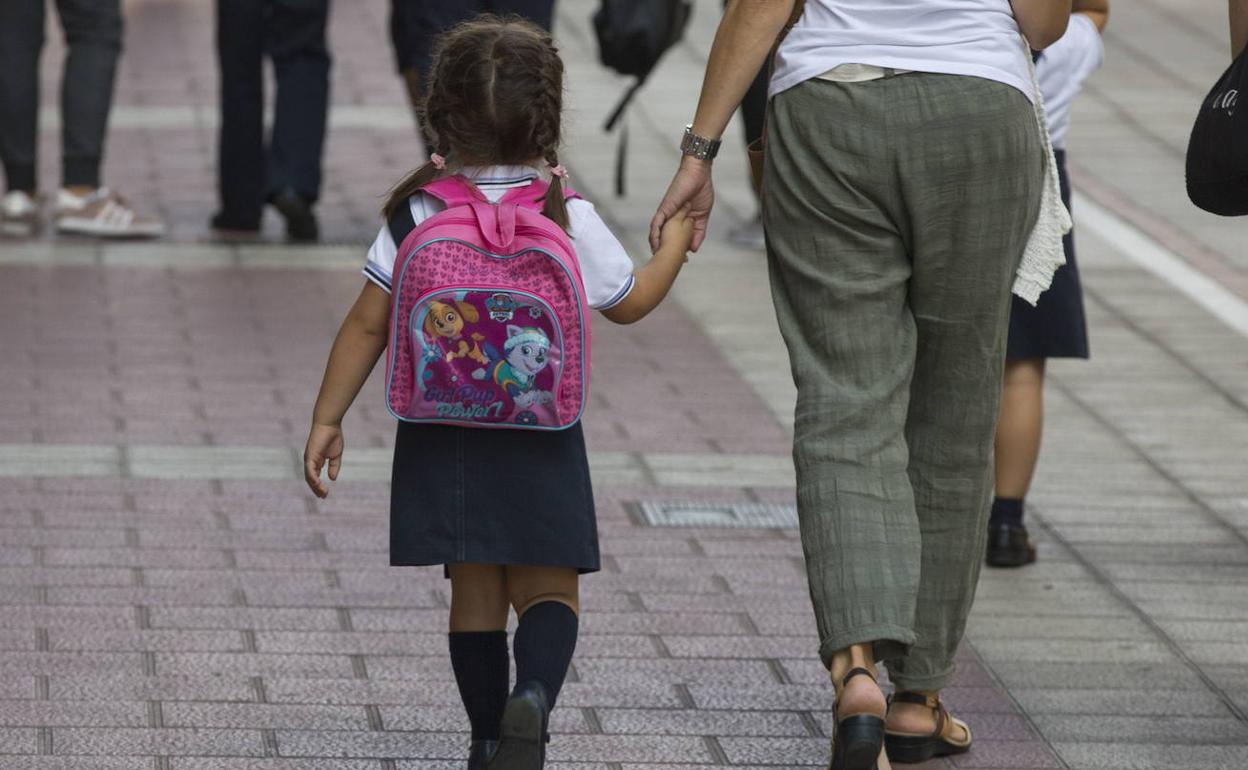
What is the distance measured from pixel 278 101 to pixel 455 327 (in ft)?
17.2

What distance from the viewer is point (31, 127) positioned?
8.20 m

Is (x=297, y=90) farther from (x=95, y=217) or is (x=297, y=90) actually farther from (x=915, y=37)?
(x=915, y=37)

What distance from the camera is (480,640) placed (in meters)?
3.40

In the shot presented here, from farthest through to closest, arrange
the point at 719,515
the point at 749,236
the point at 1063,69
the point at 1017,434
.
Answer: the point at 749,236, the point at 719,515, the point at 1017,434, the point at 1063,69

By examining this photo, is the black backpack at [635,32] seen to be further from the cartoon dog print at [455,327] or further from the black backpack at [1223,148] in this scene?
the cartoon dog print at [455,327]

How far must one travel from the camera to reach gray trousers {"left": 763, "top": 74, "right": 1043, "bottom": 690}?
11.1 ft

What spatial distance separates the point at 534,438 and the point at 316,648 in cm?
114

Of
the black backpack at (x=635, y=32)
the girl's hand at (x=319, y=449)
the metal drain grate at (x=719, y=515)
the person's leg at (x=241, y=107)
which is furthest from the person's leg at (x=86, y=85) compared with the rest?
the girl's hand at (x=319, y=449)

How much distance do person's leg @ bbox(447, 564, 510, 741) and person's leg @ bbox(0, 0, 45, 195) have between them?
17.3ft

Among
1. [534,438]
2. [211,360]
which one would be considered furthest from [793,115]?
[211,360]

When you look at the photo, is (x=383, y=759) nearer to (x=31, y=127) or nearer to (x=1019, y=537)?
(x=1019, y=537)

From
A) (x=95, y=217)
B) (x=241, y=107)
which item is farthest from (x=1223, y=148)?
(x=95, y=217)

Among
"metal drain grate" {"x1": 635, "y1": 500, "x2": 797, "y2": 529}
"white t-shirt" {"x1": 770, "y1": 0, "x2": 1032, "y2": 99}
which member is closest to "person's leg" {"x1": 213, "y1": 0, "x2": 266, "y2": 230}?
"metal drain grate" {"x1": 635, "y1": 500, "x2": 797, "y2": 529}

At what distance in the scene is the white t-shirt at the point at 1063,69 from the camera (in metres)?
4.79
